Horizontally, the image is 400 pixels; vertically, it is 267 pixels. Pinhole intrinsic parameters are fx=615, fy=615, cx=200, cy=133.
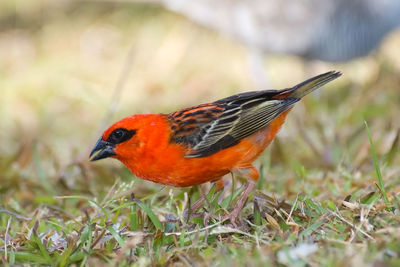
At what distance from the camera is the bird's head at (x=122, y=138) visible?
3500 mm

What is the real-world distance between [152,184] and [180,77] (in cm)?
390

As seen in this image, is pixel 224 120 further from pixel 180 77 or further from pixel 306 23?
pixel 180 77

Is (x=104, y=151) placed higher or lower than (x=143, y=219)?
higher

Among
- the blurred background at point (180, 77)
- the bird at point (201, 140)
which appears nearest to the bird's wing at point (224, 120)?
the bird at point (201, 140)

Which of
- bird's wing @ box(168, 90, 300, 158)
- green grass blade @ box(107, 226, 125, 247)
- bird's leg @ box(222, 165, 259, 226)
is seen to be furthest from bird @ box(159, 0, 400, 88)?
green grass blade @ box(107, 226, 125, 247)

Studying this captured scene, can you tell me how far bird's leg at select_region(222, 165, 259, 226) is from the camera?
3191 mm

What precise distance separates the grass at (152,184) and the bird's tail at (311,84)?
0.55 metres

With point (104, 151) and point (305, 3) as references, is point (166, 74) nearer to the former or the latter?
point (305, 3)

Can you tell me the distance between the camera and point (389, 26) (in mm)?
7078

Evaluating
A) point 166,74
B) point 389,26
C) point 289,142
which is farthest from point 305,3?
point 166,74

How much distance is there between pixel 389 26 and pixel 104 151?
465cm

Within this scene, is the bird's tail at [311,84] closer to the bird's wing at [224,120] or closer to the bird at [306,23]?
the bird's wing at [224,120]

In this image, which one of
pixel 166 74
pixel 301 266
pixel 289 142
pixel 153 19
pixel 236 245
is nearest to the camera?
pixel 301 266

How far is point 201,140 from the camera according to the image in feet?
11.6
